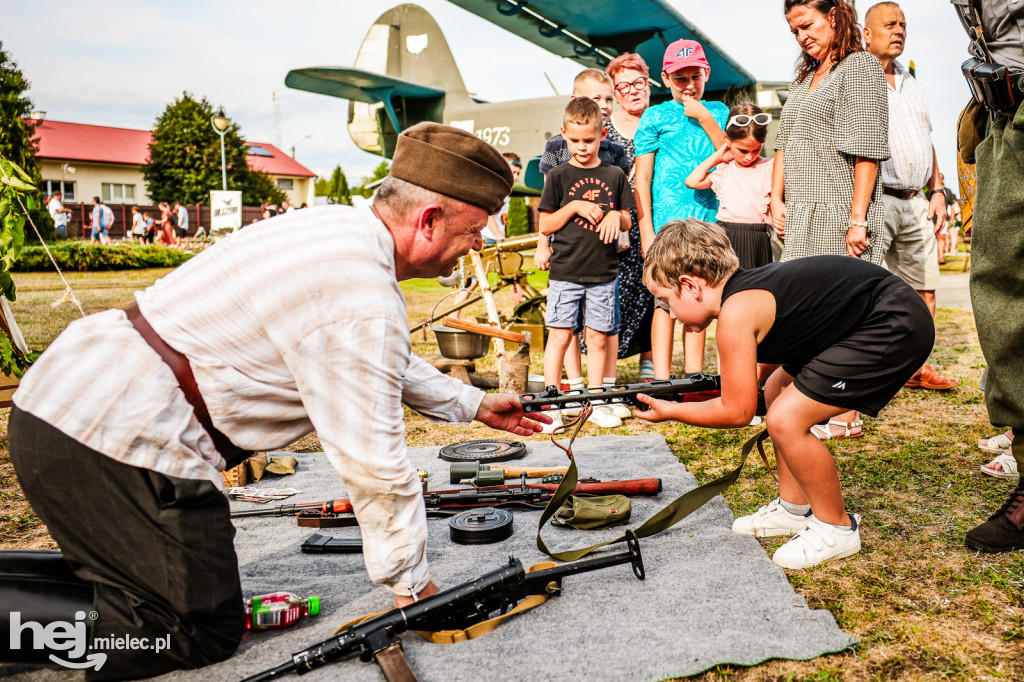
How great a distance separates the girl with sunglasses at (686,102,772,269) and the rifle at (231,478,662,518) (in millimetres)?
2248

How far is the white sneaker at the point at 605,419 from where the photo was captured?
16.9ft

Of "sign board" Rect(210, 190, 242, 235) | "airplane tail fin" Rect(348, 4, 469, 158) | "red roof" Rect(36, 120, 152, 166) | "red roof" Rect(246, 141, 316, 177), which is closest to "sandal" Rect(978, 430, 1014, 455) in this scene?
"airplane tail fin" Rect(348, 4, 469, 158)

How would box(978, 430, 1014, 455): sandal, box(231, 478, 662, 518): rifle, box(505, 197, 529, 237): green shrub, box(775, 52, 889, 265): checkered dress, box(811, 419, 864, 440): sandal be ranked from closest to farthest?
box(231, 478, 662, 518): rifle, box(775, 52, 889, 265): checkered dress, box(978, 430, 1014, 455): sandal, box(811, 419, 864, 440): sandal, box(505, 197, 529, 237): green shrub

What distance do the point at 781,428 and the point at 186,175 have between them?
207ft

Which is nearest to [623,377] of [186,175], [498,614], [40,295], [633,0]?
[498,614]

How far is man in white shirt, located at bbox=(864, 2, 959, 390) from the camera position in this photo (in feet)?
16.0

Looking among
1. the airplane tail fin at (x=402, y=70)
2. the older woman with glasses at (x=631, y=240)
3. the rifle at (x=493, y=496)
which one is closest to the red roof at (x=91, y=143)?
the airplane tail fin at (x=402, y=70)

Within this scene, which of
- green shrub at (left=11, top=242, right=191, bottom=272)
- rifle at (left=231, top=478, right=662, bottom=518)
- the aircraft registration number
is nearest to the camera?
rifle at (left=231, top=478, right=662, bottom=518)

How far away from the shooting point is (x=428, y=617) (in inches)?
84.3

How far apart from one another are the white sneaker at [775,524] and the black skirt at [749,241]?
245 cm

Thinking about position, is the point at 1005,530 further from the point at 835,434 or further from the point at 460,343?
the point at 460,343

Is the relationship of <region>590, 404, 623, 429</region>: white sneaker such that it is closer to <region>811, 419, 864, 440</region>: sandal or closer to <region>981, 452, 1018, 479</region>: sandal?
<region>811, 419, 864, 440</region>: sandal

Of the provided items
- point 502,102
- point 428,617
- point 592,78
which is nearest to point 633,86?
point 592,78

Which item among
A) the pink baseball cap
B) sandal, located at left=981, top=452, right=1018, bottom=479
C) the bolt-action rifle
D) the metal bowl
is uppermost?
the pink baseball cap
